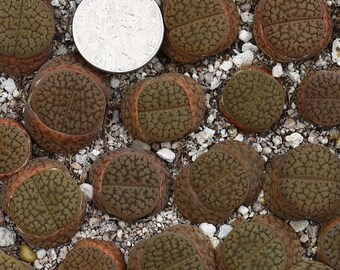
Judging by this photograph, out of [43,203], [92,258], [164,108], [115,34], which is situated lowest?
[92,258]

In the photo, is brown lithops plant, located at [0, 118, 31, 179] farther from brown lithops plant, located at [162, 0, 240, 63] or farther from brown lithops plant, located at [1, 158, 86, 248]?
brown lithops plant, located at [162, 0, 240, 63]

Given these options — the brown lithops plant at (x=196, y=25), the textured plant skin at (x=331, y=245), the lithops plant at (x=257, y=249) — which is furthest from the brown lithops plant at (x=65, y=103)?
the textured plant skin at (x=331, y=245)

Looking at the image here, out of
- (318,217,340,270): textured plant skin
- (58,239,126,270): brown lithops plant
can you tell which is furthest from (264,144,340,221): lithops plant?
(58,239,126,270): brown lithops plant

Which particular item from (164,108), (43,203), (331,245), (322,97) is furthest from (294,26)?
(43,203)

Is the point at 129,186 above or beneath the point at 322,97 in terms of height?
beneath

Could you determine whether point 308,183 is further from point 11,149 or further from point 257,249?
point 11,149

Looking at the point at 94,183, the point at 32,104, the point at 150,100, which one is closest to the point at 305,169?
the point at 150,100
